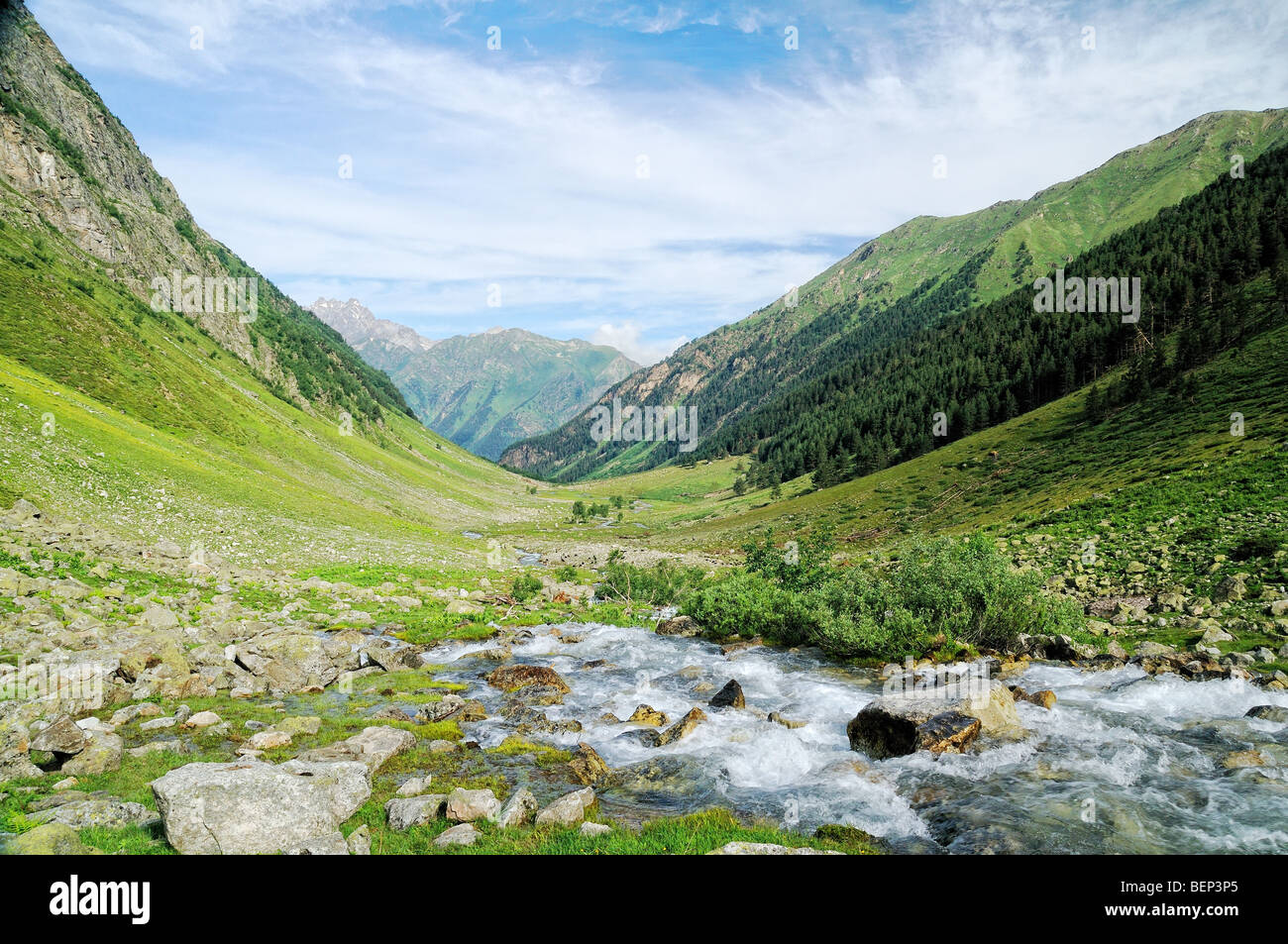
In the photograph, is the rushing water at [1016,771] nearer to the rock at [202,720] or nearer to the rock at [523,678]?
the rock at [523,678]

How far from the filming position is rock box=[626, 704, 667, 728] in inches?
800

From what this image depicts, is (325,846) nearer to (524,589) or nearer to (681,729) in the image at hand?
(681,729)

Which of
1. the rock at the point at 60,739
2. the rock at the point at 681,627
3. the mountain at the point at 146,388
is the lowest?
the rock at the point at 681,627

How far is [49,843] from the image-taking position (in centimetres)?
900

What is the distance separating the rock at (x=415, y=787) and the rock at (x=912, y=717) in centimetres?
1225

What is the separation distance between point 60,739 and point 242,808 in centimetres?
775

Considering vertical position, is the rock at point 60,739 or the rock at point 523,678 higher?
the rock at point 60,739

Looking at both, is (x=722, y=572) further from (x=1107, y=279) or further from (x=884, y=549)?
(x=1107, y=279)

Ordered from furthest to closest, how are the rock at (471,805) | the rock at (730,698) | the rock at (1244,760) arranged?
1. the rock at (730,698)
2. the rock at (1244,760)
3. the rock at (471,805)

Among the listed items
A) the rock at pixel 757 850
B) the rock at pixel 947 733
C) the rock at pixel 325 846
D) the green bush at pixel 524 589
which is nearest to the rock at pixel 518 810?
the rock at pixel 325 846

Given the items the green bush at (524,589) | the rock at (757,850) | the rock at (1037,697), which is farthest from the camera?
the green bush at (524,589)

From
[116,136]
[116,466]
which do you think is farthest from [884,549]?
[116,136]

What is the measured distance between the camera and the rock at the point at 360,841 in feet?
34.1
